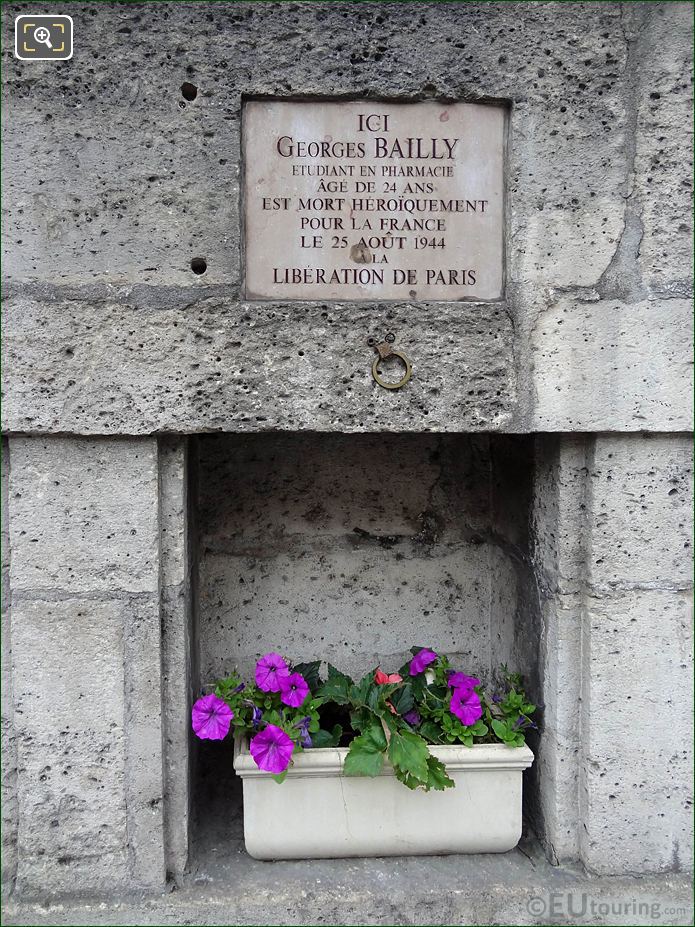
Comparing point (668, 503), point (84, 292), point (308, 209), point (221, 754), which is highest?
point (308, 209)

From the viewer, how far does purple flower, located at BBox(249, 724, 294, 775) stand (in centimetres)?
172

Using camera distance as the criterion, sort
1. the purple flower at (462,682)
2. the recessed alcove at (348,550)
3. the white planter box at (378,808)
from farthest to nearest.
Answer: the recessed alcove at (348,550), the purple flower at (462,682), the white planter box at (378,808)

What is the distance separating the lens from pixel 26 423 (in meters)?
1.64

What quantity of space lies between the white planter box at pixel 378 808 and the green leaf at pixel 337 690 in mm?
121

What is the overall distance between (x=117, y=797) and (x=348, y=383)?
1.09 meters

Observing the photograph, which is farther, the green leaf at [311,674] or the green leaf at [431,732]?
the green leaf at [311,674]

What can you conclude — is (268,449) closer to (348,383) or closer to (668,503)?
(348,383)

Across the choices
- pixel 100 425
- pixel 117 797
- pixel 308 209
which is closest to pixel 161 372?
pixel 100 425

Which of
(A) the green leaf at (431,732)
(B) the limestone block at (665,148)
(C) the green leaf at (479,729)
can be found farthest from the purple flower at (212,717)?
(B) the limestone block at (665,148)

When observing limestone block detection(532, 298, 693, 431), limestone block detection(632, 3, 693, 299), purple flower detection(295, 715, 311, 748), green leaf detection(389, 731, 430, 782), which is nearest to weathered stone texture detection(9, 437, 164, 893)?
purple flower detection(295, 715, 311, 748)

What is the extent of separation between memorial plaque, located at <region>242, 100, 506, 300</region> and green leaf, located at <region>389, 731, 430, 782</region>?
1.03 meters

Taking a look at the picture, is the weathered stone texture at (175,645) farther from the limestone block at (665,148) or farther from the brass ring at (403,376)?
the limestone block at (665,148)

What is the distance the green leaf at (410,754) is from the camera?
1.70 metres

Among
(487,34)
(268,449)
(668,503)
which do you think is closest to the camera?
(487,34)
